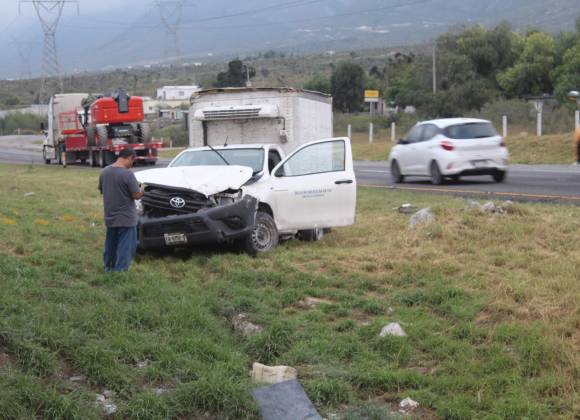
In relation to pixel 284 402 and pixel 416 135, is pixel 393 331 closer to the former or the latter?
pixel 284 402

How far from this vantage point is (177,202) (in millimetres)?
10766

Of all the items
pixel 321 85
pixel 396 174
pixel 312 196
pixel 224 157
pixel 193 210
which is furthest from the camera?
pixel 321 85

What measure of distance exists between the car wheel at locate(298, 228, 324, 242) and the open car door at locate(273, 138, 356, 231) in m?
0.50

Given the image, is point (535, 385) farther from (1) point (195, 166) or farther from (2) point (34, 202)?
(2) point (34, 202)

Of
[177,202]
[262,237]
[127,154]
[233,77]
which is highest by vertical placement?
[233,77]

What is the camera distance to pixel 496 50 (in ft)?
222

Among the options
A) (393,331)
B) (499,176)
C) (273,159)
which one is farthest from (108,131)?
(393,331)

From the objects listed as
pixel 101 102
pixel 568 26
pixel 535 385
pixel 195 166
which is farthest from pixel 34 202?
pixel 568 26

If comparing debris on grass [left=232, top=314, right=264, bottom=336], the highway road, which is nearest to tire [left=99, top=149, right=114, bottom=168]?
the highway road

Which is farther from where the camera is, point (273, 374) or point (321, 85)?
point (321, 85)

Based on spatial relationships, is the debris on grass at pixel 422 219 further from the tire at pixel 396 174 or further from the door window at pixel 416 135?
the tire at pixel 396 174

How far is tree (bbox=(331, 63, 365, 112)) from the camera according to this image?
251 ft

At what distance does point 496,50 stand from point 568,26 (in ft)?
425

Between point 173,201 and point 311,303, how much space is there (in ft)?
9.09
